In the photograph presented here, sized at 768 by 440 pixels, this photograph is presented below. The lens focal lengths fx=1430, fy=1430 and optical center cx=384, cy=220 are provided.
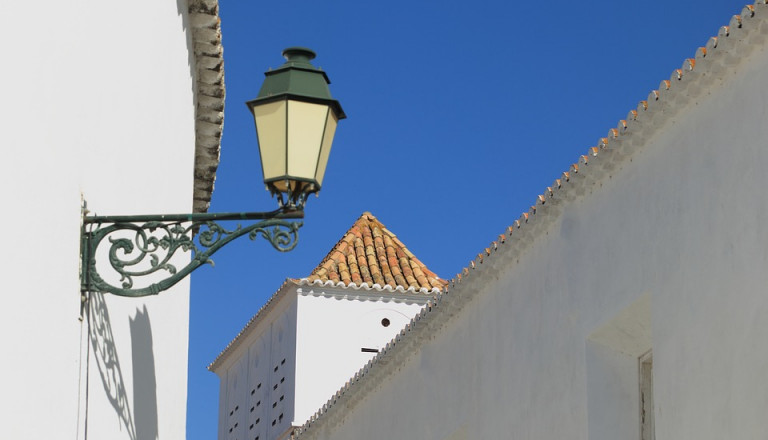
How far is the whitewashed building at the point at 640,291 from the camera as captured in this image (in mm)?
7664

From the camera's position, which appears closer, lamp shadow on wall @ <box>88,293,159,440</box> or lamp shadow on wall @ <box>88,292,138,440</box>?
lamp shadow on wall @ <box>88,292,138,440</box>

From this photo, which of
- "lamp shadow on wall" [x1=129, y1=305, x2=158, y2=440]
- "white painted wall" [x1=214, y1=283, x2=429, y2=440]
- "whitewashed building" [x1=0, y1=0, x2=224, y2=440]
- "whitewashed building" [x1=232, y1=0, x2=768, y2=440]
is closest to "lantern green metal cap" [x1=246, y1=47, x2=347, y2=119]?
"whitewashed building" [x1=0, y1=0, x2=224, y2=440]

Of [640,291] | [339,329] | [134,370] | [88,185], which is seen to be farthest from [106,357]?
[339,329]

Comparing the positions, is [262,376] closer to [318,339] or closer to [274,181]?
[318,339]

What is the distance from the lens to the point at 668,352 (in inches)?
338

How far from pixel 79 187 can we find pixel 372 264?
56.4 feet

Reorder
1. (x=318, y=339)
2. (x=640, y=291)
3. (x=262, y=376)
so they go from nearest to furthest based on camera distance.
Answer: (x=640, y=291)
(x=318, y=339)
(x=262, y=376)

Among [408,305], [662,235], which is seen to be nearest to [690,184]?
[662,235]

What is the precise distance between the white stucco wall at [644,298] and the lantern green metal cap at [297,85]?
9.11 feet

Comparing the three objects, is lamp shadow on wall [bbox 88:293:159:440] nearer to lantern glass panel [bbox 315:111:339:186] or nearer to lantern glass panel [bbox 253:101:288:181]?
lantern glass panel [bbox 253:101:288:181]

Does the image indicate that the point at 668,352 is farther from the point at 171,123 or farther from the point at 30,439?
the point at 30,439

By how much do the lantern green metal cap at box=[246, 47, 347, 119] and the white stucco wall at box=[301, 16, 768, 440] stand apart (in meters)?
2.78

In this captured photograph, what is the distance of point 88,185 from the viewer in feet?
19.1

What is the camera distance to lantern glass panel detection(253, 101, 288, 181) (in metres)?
5.71
